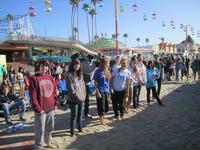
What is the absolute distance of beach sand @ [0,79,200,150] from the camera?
6676 millimetres

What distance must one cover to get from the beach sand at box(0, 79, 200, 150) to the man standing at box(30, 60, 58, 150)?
22.3 inches

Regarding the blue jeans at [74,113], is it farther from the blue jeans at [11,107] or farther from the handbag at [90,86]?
the blue jeans at [11,107]

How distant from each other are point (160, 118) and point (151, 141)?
7.71 feet

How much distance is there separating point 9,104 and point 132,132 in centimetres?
352

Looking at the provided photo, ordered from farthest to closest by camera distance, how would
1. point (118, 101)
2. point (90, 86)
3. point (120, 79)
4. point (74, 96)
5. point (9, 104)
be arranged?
1. point (90, 86)
2. point (118, 101)
3. point (120, 79)
4. point (9, 104)
5. point (74, 96)

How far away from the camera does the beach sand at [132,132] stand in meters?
6.68

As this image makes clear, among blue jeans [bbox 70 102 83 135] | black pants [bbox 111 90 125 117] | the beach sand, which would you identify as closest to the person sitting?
the beach sand

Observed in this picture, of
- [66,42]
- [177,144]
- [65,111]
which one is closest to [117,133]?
[177,144]

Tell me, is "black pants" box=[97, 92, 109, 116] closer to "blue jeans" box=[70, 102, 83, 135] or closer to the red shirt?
"blue jeans" box=[70, 102, 83, 135]

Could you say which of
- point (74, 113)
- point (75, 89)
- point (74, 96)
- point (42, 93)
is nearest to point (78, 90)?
point (75, 89)

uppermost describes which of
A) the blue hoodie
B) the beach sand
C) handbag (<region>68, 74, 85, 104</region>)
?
the blue hoodie

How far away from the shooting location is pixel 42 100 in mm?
6238

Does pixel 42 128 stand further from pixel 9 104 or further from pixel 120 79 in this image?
pixel 120 79

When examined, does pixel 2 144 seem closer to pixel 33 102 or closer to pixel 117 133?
pixel 33 102
